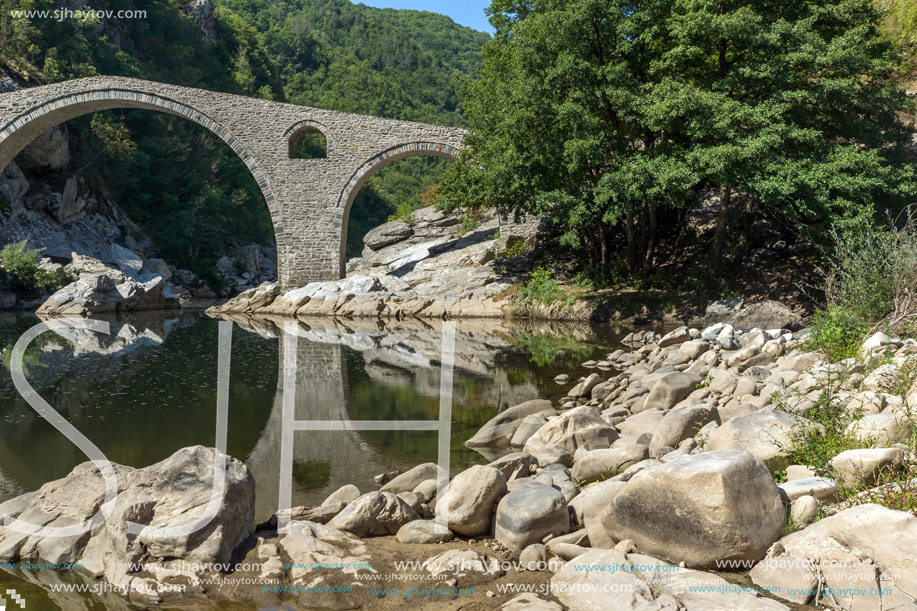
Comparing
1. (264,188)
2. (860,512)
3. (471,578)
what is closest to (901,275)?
(860,512)

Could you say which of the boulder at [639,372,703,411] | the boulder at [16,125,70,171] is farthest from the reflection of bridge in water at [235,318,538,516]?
the boulder at [16,125,70,171]

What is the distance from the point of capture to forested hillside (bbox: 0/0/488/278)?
75.7ft

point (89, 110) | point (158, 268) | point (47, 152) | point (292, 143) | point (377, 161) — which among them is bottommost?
point (158, 268)

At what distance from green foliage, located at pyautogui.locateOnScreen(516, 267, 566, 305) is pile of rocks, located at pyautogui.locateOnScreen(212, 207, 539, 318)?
566 mm

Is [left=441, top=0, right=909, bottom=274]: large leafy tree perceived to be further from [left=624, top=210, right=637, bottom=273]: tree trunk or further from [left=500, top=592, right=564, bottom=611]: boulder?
[left=500, top=592, right=564, bottom=611]: boulder

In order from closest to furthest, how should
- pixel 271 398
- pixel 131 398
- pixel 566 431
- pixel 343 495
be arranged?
pixel 343 495 → pixel 566 431 → pixel 131 398 → pixel 271 398

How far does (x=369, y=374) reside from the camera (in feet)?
29.0

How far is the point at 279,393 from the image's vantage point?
24.8 ft

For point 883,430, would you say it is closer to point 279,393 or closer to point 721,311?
point 279,393

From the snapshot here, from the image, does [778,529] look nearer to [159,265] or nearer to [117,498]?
[117,498]

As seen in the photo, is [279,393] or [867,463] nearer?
[867,463]

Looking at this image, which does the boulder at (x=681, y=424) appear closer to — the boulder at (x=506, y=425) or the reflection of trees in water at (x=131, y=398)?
the boulder at (x=506, y=425)

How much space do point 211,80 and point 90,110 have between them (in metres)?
14.7

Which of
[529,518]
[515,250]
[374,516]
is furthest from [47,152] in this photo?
[529,518]
